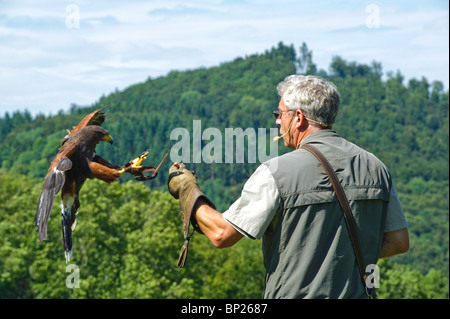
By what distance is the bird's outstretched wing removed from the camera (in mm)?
4602

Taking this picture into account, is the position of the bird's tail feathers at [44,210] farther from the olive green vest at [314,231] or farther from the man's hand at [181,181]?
the olive green vest at [314,231]

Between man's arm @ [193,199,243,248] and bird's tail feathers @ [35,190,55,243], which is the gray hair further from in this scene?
bird's tail feathers @ [35,190,55,243]

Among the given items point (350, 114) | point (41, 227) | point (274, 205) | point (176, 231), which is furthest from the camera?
point (350, 114)

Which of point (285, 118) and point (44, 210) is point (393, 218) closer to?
point (285, 118)

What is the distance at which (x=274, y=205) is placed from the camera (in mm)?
4176

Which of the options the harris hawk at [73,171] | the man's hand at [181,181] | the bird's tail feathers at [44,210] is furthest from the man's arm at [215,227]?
the bird's tail feathers at [44,210]

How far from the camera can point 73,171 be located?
4824 mm

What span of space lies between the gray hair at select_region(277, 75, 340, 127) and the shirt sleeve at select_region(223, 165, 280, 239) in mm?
539

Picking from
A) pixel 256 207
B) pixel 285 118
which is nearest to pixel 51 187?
pixel 256 207

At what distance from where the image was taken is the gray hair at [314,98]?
175 inches

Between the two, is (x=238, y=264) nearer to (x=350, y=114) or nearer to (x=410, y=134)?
(x=350, y=114)

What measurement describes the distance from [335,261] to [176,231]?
31.2 m

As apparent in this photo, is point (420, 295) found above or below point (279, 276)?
below
